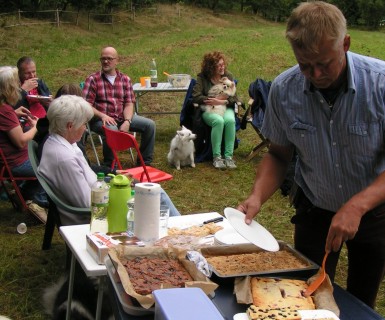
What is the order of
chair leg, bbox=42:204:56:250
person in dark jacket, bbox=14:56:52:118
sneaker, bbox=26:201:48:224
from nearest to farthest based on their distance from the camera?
chair leg, bbox=42:204:56:250 → sneaker, bbox=26:201:48:224 → person in dark jacket, bbox=14:56:52:118

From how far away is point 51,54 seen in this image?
15.9 meters

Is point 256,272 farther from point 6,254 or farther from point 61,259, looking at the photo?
point 6,254

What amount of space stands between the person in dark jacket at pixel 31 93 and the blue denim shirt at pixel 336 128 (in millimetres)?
3994

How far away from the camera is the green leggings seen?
6.27 metres

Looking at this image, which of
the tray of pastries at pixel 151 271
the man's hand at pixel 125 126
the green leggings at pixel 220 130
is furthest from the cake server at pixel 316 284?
the green leggings at pixel 220 130

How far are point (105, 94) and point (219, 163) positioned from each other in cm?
164

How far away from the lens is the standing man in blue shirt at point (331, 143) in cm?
155

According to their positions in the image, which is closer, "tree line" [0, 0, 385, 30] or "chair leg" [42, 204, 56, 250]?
"chair leg" [42, 204, 56, 250]

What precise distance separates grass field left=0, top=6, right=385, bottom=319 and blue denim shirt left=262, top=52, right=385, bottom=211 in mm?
1740

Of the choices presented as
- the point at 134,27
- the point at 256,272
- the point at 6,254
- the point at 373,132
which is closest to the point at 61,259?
the point at 6,254

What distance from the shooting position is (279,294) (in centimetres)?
153

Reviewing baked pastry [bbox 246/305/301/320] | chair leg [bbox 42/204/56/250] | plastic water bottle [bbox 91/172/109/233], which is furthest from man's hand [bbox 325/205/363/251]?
chair leg [bbox 42/204/56/250]

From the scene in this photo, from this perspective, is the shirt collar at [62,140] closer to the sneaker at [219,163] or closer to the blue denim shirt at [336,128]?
the blue denim shirt at [336,128]

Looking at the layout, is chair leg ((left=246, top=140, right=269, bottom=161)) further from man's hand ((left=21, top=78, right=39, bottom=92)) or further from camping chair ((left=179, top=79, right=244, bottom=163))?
man's hand ((left=21, top=78, right=39, bottom=92))
